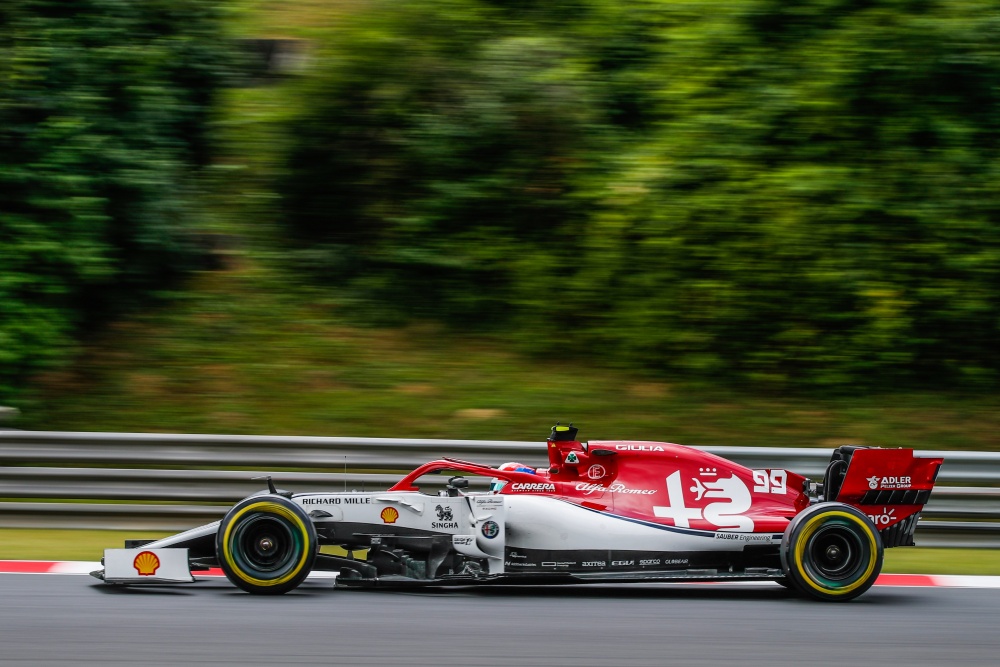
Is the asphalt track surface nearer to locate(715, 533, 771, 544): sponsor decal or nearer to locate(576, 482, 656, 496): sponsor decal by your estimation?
locate(715, 533, 771, 544): sponsor decal

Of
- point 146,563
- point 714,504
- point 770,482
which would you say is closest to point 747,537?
point 714,504

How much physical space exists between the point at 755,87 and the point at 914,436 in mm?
3872

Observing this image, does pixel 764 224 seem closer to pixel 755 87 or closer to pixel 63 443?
pixel 755 87

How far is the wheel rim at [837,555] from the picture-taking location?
6.38 metres

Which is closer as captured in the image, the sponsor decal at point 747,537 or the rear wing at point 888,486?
the sponsor decal at point 747,537

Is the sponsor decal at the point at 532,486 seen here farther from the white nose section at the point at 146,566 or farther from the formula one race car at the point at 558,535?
the white nose section at the point at 146,566

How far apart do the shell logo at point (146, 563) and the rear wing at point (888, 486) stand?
3.84 metres

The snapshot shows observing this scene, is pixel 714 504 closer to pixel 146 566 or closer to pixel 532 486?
pixel 532 486

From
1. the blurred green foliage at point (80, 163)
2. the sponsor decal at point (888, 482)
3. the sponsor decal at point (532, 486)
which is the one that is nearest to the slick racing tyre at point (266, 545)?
the sponsor decal at point (532, 486)

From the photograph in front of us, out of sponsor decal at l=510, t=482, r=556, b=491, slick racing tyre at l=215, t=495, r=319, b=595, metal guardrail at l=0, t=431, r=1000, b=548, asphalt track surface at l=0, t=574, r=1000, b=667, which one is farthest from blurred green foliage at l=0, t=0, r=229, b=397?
sponsor decal at l=510, t=482, r=556, b=491

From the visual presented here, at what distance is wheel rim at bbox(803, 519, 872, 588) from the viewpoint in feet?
20.9

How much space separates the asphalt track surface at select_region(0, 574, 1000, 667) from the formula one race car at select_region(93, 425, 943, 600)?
15 cm

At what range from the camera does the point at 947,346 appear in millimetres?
10523

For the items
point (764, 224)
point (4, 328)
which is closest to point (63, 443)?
point (4, 328)
